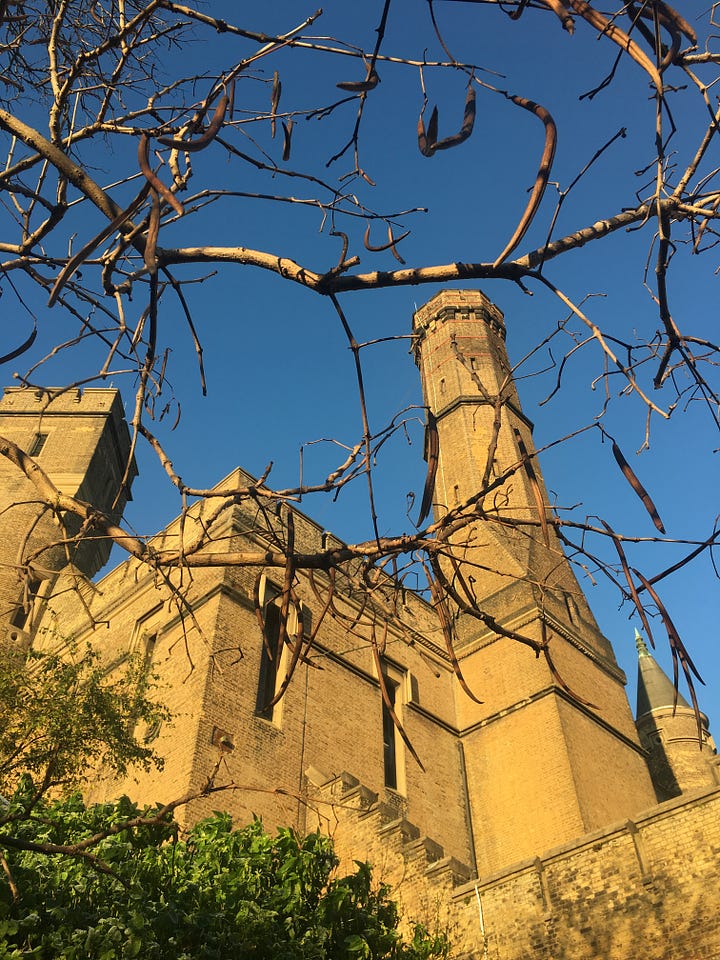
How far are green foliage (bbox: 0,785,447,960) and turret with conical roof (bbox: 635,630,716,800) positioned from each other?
45.1 feet

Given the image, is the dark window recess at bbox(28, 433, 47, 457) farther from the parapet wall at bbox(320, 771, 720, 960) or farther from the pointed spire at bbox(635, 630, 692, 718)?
the pointed spire at bbox(635, 630, 692, 718)

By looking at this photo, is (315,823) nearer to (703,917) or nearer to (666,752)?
(703,917)

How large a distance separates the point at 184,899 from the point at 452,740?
405 inches

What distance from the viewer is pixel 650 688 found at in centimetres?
2736

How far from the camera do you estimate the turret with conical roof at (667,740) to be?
21706mm

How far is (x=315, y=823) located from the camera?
12133mm

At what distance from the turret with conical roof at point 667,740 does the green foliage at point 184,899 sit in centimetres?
1375

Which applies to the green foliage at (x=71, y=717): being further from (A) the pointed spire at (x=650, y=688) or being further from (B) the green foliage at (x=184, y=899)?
(A) the pointed spire at (x=650, y=688)

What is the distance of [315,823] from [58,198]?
10.4 meters

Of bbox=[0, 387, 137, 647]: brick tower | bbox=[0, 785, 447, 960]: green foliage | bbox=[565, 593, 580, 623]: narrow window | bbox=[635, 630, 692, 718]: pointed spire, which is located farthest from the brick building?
bbox=[635, 630, 692, 718]: pointed spire

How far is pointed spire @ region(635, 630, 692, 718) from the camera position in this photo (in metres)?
26.5

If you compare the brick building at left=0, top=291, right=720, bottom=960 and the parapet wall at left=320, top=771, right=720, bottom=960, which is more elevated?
the brick building at left=0, top=291, right=720, bottom=960

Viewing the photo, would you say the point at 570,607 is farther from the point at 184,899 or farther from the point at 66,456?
the point at 66,456

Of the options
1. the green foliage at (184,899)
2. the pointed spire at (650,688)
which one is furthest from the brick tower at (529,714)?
the pointed spire at (650,688)
